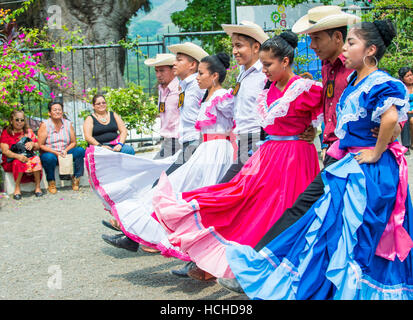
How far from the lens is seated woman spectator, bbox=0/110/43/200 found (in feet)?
28.5

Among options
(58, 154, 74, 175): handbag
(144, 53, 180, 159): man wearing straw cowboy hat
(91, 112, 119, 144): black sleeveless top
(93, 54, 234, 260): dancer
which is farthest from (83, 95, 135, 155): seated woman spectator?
(93, 54, 234, 260): dancer

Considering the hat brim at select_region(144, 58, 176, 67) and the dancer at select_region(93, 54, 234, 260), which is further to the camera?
the hat brim at select_region(144, 58, 176, 67)

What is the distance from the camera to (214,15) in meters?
17.7

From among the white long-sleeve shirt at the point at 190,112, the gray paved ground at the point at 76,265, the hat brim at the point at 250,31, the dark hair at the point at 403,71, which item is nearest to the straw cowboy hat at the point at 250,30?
the hat brim at the point at 250,31


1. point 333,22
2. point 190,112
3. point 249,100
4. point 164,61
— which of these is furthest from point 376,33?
point 164,61

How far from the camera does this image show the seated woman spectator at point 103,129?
8.36m

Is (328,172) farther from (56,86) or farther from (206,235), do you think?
(56,86)

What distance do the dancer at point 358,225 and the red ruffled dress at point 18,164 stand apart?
6.00 meters

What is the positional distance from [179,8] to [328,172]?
583 inches

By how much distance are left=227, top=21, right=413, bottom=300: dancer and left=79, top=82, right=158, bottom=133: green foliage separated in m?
6.63

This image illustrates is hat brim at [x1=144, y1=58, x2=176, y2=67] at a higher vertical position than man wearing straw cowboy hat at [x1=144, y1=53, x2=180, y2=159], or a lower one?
higher

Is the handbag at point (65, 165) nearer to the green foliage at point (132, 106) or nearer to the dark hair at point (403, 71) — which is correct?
the green foliage at point (132, 106)

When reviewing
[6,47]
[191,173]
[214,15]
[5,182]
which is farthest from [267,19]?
[191,173]

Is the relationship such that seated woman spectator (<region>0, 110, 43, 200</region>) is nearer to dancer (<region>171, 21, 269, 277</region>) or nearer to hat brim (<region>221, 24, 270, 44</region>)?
dancer (<region>171, 21, 269, 277</region>)
